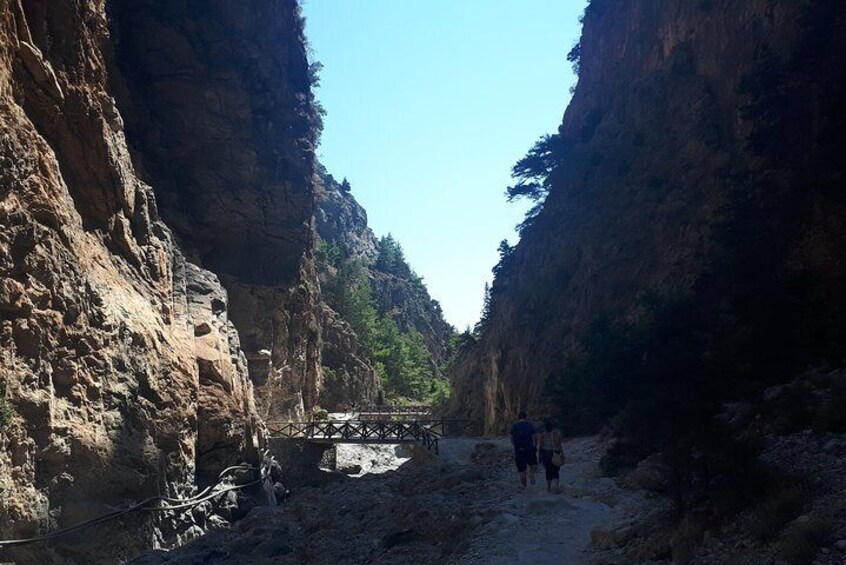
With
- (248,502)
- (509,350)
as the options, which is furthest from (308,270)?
(248,502)

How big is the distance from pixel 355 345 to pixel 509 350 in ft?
97.9

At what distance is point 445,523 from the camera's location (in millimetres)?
11281

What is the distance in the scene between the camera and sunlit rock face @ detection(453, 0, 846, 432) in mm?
13775

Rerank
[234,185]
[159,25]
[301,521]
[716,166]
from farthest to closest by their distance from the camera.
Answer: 1. [234,185]
2. [159,25]
3. [716,166]
4. [301,521]

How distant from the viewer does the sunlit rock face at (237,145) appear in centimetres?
2877

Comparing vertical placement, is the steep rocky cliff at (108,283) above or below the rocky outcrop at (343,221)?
below

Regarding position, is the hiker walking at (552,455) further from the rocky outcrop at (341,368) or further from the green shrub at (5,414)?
the rocky outcrop at (341,368)

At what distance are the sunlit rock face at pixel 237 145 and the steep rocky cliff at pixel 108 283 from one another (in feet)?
0.43

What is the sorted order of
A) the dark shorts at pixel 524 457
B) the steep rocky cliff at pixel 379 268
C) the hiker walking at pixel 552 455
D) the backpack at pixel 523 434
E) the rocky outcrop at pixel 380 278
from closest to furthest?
the hiker walking at pixel 552 455 → the backpack at pixel 523 434 → the dark shorts at pixel 524 457 → the steep rocky cliff at pixel 379 268 → the rocky outcrop at pixel 380 278

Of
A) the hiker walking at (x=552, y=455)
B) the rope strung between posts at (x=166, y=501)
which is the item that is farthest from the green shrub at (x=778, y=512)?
the rope strung between posts at (x=166, y=501)

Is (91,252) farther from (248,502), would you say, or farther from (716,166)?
(716,166)

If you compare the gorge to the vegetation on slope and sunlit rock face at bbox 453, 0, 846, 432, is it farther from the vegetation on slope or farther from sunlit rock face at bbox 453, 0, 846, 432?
the vegetation on slope

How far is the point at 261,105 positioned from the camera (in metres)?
33.7

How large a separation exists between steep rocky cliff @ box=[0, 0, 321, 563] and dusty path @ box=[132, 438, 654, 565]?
2076 mm
